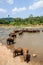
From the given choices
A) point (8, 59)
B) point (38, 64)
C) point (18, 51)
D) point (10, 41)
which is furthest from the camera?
point (10, 41)

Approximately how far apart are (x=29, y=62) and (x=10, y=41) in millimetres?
11183

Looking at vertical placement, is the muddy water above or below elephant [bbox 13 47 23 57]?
below

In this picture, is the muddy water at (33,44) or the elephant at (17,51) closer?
the elephant at (17,51)

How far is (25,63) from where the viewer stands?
14102 millimetres

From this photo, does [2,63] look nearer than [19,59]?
Yes

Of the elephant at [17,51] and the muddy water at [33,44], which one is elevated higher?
the elephant at [17,51]

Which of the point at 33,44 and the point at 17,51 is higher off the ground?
the point at 17,51

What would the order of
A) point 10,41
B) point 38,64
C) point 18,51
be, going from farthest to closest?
point 10,41, point 18,51, point 38,64

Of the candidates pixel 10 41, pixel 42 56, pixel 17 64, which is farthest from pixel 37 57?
pixel 10 41

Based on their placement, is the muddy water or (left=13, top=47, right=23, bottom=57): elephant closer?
(left=13, top=47, right=23, bottom=57): elephant

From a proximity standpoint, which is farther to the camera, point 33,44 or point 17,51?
point 33,44

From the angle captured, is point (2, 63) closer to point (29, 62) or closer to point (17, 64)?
point (17, 64)

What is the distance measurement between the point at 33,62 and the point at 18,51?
261 cm

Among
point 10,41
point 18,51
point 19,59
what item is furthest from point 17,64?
point 10,41
